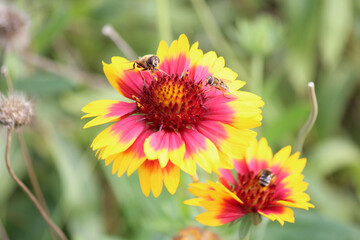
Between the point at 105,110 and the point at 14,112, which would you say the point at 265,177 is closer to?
the point at 105,110

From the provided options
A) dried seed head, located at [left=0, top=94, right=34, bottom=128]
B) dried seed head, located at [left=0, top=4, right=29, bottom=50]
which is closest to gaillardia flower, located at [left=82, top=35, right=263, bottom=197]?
dried seed head, located at [left=0, top=94, right=34, bottom=128]

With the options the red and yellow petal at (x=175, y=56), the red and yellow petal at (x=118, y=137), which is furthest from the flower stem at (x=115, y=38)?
the red and yellow petal at (x=118, y=137)

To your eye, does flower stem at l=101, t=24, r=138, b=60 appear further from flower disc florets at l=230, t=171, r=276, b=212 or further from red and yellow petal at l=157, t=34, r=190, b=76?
flower disc florets at l=230, t=171, r=276, b=212

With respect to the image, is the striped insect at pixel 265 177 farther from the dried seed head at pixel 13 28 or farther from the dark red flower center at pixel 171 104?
the dried seed head at pixel 13 28

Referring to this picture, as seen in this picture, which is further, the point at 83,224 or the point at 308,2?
the point at 308,2

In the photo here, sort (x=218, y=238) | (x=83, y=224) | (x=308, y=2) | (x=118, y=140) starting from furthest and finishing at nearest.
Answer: (x=308, y=2)
(x=83, y=224)
(x=218, y=238)
(x=118, y=140)

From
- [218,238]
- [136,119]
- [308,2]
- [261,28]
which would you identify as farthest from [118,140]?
[308,2]

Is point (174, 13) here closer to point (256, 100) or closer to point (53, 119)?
point (53, 119)
